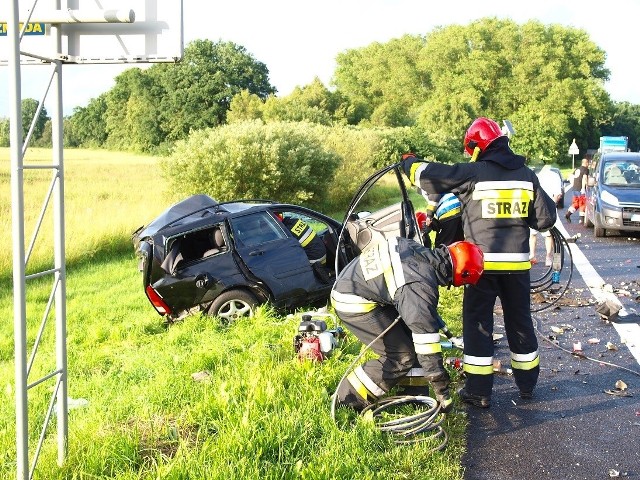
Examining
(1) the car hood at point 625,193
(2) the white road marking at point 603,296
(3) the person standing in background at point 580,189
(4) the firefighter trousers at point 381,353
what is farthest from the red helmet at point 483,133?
(3) the person standing in background at point 580,189

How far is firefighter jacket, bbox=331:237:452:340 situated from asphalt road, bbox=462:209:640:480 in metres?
0.91

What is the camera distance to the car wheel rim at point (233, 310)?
25.8 ft

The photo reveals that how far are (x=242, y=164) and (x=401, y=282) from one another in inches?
553

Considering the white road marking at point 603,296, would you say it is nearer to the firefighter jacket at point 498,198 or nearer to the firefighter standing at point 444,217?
the firefighter jacket at point 498,198

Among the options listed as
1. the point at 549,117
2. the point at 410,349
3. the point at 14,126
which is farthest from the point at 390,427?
the point at 549,117

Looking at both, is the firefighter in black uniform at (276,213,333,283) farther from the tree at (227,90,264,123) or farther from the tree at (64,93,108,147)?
the tree at (64,93,108,147)

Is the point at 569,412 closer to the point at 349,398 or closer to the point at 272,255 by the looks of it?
the point at 349,398

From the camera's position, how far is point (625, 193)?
14742 millimetres

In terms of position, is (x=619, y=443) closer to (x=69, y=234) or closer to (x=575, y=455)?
(x=575, y=455)

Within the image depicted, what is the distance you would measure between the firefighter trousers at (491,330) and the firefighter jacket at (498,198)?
15cm

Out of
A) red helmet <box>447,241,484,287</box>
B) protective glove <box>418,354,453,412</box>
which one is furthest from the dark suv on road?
protective glove <box>418,354,453,412</box>

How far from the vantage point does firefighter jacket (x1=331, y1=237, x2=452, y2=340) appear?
4.31 meters

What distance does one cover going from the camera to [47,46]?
3.92 metres

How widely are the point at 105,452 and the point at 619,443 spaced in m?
3.30
